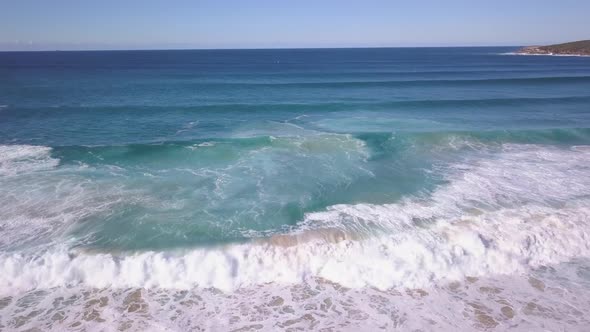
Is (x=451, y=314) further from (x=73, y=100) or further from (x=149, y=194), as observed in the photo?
(x=73, y=100)

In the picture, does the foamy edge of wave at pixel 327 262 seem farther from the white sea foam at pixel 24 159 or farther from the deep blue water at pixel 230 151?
the white sea foam at pixel 24 159

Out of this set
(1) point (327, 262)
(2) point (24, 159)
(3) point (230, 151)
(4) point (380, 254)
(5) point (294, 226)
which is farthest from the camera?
(3) point (230, 151)

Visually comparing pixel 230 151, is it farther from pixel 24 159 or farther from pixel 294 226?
pixel 24 159

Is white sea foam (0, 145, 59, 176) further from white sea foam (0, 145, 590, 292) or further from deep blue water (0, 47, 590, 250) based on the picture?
white sea foam (0, 145, 590, 292)

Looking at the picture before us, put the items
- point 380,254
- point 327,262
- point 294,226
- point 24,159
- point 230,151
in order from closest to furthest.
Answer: point 327,262
point 380,254
point 294,226
point 24,159
point 230,151

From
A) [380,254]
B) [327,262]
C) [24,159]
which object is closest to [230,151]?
[24,159]

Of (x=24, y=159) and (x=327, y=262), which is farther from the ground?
(x=24, y=159)

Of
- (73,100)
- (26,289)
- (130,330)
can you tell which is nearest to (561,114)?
(130,330)
